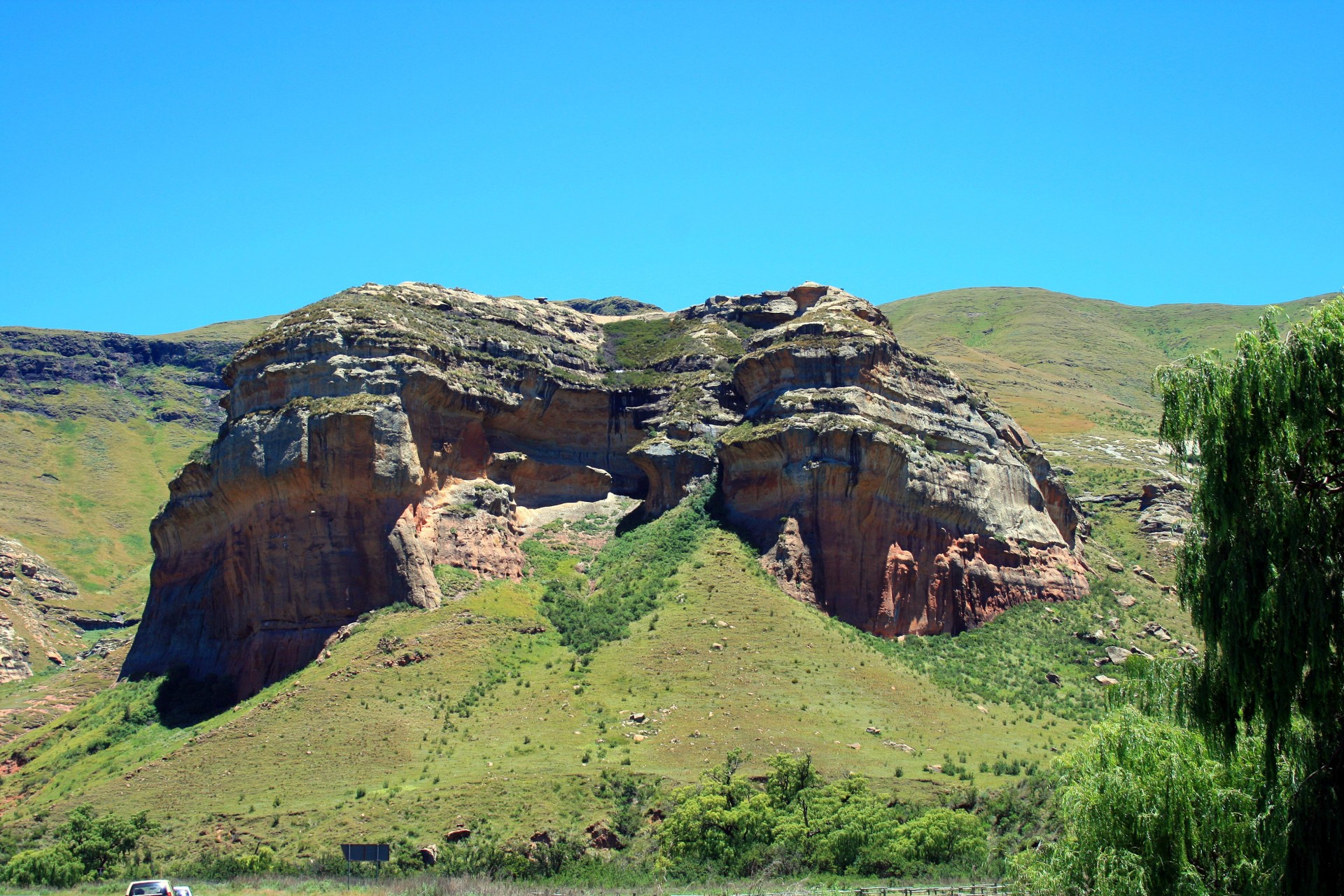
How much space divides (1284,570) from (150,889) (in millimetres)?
28128

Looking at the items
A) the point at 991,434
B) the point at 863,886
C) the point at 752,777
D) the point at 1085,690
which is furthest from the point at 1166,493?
the point at 863,886

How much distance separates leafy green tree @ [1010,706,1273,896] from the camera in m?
25.7

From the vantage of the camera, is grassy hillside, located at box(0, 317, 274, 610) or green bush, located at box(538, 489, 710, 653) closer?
green bush, located at box(538, 489, 710, 653)

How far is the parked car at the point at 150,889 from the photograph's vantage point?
34.8 metres

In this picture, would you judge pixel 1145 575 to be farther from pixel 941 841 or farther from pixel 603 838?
pixel 603 838

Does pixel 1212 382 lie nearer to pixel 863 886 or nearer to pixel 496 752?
pixel 863 886

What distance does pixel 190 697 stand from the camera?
6850 cm

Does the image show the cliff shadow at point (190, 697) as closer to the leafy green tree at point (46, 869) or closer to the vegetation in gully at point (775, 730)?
the vegetation in gully at point (775, 730)

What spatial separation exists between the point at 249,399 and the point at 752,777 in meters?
35.4

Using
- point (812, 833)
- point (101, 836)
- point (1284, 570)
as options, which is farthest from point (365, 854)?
point (1284, 570)

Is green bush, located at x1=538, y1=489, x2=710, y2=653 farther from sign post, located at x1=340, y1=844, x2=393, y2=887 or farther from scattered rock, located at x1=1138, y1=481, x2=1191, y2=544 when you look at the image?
scattered rock, located at x1=1138, y1=481, x2=1191, y2=544

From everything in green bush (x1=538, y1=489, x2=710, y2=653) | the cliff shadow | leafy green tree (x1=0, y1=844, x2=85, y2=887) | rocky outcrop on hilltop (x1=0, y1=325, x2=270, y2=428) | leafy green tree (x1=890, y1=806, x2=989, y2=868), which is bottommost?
leafy green tree (x1=0, y1=844, x2=85, y2=887)

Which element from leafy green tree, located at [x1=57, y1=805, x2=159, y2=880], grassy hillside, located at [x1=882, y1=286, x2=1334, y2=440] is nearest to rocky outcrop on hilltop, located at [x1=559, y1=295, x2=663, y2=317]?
grassy hillside, located at [x1=882, y1=286, x2=1334, y2=440]

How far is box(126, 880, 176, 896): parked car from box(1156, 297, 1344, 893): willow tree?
25.6 m
